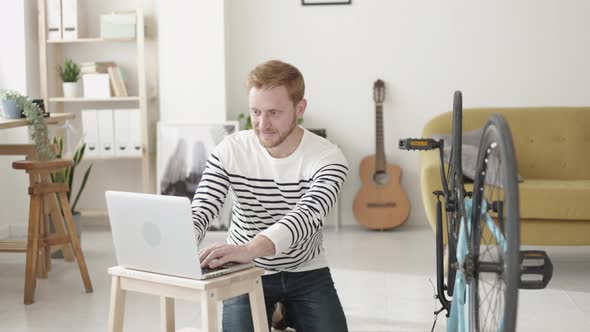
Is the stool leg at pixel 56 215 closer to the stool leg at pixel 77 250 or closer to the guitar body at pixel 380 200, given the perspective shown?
the stool leg at pixel 77 250

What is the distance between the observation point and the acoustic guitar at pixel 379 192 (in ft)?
18.1

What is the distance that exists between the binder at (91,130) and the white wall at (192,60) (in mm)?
434

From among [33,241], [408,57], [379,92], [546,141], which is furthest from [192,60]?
[546,141]

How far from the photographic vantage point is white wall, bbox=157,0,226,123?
5449mm

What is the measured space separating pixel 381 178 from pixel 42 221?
2.33m

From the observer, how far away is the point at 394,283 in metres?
4.10

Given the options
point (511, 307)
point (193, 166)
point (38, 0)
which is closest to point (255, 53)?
point (193, 166)

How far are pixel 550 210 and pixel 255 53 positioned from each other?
93.7 inches

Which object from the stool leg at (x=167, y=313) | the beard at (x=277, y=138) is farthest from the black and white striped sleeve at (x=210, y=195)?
the stool leg at (x=167, y=313)

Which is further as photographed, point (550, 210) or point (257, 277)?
point (550, 210)

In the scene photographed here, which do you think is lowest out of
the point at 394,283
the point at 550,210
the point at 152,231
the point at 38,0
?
the point at 394,283

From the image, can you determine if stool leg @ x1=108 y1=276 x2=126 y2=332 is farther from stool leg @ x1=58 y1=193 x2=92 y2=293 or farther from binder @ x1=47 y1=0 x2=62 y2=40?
binder @ x1=47 y1=0 x2=62 y2=40

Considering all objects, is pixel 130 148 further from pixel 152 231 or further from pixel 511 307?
pixel 511 307

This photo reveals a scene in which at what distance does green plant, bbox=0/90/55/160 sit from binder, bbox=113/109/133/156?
4.40 feet
